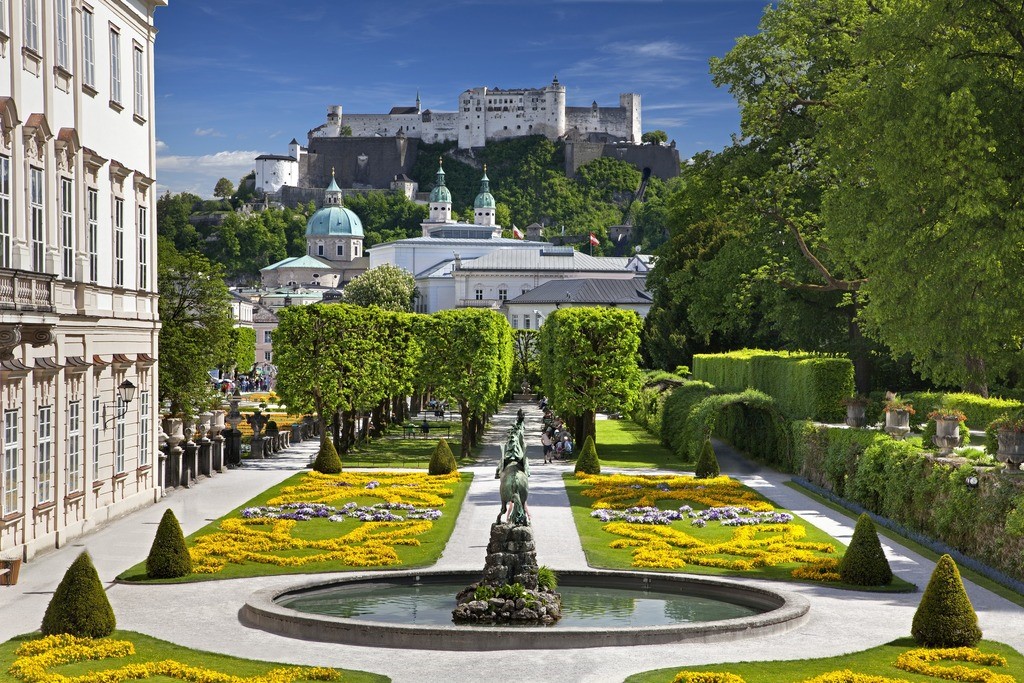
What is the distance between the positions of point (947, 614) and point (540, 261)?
12372 cm

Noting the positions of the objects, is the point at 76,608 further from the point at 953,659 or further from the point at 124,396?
the point at 124,396

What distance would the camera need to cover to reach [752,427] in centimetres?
5038

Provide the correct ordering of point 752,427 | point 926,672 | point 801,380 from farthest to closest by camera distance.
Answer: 1. point 752,427
2. point 801,380
3. point 926,672

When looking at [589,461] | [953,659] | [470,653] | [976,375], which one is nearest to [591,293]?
[589,461]

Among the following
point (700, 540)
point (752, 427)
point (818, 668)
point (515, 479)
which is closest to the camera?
point (818, 668)

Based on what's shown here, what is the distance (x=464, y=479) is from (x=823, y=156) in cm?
1700

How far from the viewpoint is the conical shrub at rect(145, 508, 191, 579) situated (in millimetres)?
22797

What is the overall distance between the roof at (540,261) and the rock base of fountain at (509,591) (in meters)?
120

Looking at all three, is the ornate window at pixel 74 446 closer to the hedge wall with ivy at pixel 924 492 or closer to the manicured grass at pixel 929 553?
the manicured grass at pixel 929 553

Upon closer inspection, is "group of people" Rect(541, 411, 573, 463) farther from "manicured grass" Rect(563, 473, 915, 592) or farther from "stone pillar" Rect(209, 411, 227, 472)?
"manicured grass" Rect(563, 473, 915, 592)

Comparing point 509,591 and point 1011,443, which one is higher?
point 1011,443

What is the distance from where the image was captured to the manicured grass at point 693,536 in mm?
23547

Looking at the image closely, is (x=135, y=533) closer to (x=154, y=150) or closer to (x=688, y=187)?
(x=154, y=150)

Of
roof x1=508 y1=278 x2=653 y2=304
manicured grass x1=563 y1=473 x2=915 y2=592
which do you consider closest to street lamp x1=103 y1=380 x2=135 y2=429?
manicured grass x1=563 y1=473 x2=915 y2=592
